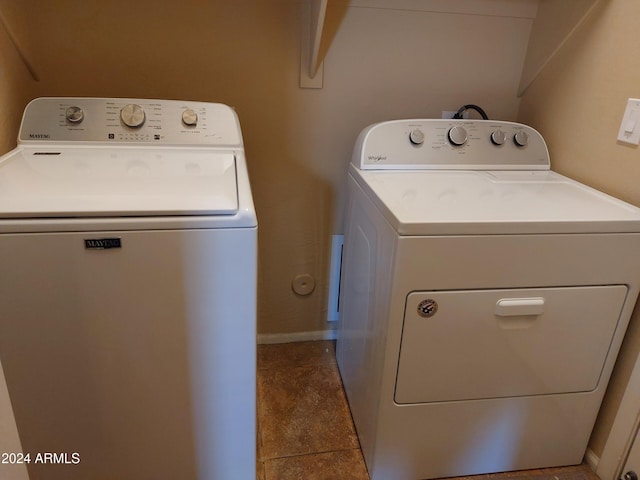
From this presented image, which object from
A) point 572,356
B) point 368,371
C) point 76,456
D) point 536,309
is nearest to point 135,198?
point 76,456

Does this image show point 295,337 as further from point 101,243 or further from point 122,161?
point 101,243

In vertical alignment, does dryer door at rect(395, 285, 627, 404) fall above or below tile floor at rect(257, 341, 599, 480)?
above

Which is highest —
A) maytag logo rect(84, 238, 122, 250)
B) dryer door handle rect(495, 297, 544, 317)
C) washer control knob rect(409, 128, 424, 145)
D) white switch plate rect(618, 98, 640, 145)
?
white switch plate rect(618, 98, 640, 145)

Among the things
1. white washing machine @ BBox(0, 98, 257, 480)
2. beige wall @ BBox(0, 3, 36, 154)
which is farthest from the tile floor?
beige wall @ BBox(0, 3, 36, 154)

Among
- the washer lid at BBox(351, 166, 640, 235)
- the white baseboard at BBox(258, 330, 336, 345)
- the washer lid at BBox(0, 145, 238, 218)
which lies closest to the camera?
the washer lid at BBox(0, 145, 238, 218)

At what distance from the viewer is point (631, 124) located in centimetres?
130

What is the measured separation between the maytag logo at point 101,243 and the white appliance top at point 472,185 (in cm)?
63

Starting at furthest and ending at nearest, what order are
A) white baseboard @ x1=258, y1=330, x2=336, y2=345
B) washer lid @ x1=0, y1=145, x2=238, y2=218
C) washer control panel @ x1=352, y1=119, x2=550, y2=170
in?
1. white baseboard @ x1=258, y1=330, x2=336, y2=345
2. washer control panel @ x1=352, y1=119, x2=550, y2=170
3. washer lid @ x1=0, y1=145, x2=238, y2=218

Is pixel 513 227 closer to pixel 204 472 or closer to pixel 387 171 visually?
pixel 387 171

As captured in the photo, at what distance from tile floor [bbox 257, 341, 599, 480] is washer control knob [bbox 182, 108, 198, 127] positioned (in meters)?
1.04

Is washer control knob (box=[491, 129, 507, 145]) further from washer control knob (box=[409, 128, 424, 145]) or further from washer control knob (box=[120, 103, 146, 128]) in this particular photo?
washer control knob (box=[120, 103, 146, 128])

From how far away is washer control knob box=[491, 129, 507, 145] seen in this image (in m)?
1.66

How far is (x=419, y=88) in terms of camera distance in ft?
5.98

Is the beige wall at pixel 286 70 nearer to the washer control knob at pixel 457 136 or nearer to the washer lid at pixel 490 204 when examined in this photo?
the washer control knob at pixel 457 136
